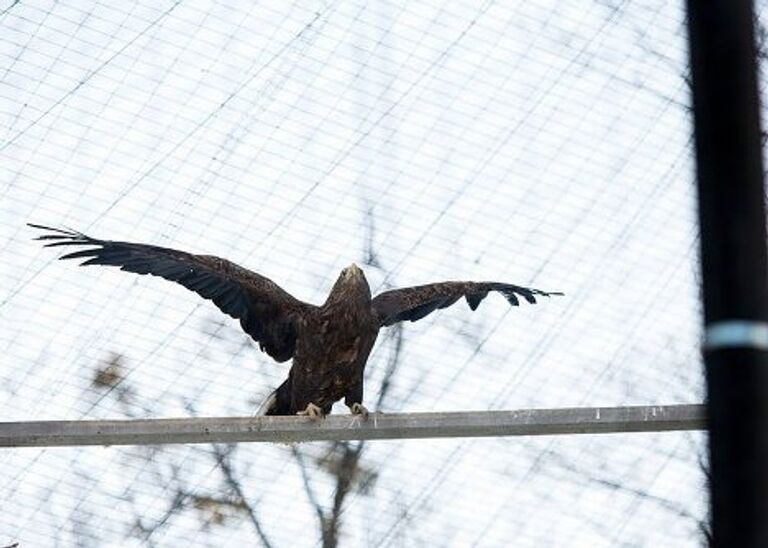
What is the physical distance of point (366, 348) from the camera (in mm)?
4496

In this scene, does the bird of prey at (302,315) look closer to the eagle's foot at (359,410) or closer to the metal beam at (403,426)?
the eagle's foot at (359,410)

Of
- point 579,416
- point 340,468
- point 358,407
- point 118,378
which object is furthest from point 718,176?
point 340,468

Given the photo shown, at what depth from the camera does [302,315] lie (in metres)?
4.55

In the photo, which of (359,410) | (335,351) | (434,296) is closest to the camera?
(359,410)

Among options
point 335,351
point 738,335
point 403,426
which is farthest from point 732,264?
point 335,351

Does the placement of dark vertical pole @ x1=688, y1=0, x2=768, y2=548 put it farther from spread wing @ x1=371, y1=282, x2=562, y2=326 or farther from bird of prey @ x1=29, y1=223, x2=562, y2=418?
spread wing @ x1=371, y1=282, x2=562, y2=326

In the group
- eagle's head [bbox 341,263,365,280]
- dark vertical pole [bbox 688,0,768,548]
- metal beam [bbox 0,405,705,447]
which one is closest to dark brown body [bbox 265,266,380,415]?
eagle's head [bbox 341,263,365,280]

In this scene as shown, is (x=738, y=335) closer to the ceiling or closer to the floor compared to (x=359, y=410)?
closer to the ceiling

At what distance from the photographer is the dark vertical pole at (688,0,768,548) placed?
615mm

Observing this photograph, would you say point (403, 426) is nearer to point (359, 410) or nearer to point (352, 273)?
point (359, 410)

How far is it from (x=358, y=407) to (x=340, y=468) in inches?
73.6

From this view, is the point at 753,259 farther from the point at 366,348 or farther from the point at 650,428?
the point at 366,348

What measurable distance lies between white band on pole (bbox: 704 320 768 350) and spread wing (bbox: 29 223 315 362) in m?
3.56

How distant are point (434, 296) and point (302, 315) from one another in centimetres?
48
